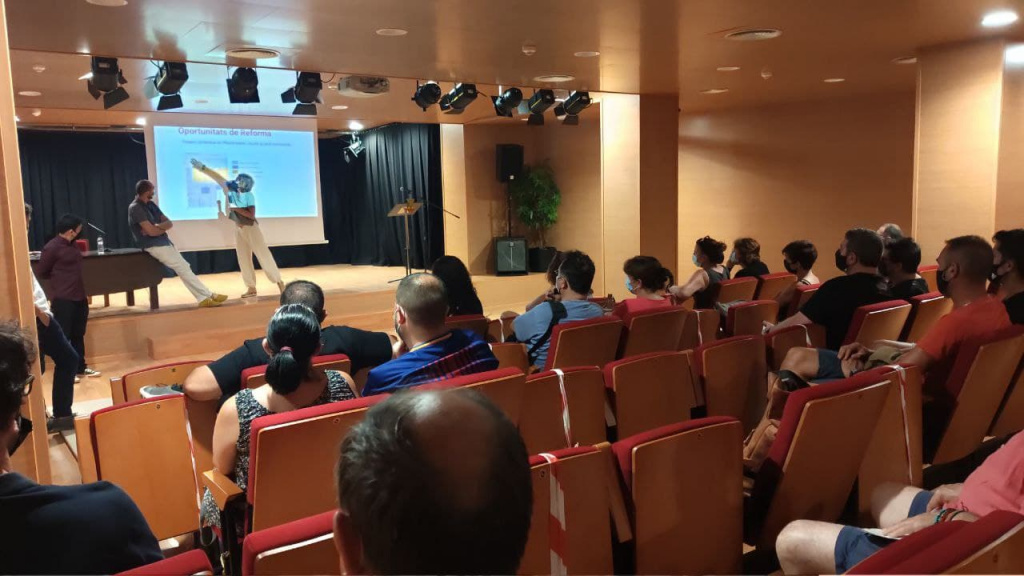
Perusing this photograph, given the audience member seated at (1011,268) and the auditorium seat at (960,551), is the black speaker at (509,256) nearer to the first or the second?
the audience member seated at (1011,268)

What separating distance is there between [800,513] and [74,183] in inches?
581

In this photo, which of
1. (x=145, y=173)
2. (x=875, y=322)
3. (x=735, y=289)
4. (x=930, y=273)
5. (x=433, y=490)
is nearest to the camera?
(x=433, y=490)

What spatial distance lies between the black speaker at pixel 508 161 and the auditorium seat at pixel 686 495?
33.8ft

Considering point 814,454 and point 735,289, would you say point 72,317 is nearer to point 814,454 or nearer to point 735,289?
point 735,289

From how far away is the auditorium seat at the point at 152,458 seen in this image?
8.55ft

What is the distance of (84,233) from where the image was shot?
1340 cm

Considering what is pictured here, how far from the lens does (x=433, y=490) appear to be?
0.82 m

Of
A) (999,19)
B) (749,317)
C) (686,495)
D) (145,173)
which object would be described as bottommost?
(686,495)

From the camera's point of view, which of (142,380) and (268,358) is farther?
(142,380)

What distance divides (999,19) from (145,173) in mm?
14078

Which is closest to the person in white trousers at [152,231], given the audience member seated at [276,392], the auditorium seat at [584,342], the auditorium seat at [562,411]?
the auditorium seat at [584,342]

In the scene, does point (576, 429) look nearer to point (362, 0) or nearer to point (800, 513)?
point (800, 513)

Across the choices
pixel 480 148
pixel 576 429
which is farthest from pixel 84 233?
pixel 576 429

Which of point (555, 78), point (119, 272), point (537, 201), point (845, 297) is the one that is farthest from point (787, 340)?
point (537, 201)
